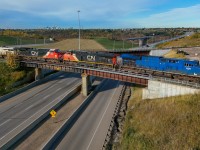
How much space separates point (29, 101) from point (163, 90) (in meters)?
33.7

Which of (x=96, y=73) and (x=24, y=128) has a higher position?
(x=96, y=73)

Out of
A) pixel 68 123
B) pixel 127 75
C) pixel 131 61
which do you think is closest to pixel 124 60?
pixel 131 61

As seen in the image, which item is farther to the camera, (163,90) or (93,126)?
(163,90)

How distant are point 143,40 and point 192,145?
140616 mm

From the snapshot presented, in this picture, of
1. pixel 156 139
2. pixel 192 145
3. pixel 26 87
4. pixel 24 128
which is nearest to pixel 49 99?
pixel 26 87

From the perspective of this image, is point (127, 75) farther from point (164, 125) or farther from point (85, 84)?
point (164, 125)

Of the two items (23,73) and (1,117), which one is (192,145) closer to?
(1,117)

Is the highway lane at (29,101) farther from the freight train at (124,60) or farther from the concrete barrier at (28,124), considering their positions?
the freight train at (124,60)

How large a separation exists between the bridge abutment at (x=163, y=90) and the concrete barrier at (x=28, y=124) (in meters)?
21.8

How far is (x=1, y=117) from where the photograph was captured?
174 feet

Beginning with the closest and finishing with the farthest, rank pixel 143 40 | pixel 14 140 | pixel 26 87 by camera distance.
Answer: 1. pixel 14 140
2. pixel 26 87
3. pixel 143 40

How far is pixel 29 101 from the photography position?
63.1m

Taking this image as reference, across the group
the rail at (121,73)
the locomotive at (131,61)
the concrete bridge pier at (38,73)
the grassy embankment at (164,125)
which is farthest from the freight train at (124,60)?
the grassy embankment at (164,125)

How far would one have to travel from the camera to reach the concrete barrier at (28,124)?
41.6 meters
